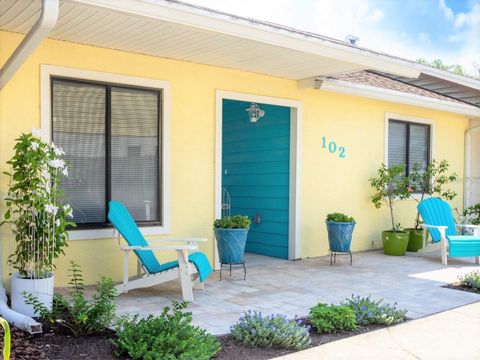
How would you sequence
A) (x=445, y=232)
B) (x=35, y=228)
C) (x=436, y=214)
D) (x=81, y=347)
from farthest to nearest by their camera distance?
(x=436, y=214), (x=445, y=232), (x=35, y=228), (x=81, y=347)

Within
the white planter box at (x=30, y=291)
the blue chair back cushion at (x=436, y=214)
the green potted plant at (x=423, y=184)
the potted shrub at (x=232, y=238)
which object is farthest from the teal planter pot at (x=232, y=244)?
the green potted plant at (x=423, y=184)

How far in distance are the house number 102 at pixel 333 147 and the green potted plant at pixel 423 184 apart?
1.33m

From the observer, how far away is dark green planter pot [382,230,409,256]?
7889 millimetres

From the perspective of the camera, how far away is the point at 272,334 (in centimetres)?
364

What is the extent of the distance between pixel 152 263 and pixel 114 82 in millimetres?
2045

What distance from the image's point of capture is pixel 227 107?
8.63 m

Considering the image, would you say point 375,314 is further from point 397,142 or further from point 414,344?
point 397,142

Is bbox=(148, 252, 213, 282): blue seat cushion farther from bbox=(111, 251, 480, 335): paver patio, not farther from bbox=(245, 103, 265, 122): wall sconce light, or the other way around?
bbox=(245, 103, 265, 122): wall sconce light

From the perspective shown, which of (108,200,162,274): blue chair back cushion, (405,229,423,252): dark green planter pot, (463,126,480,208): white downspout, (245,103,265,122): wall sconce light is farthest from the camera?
(463,126,480,208): white downspout

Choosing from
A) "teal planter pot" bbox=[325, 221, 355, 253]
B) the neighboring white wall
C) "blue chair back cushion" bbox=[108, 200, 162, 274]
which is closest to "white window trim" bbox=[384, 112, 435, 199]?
the neighboring white wall

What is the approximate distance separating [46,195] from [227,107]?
473cm

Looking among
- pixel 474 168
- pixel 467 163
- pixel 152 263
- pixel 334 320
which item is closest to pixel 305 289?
pixel 334 320

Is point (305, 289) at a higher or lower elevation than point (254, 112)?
lower

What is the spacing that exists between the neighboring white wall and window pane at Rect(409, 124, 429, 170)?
64.8 inches
